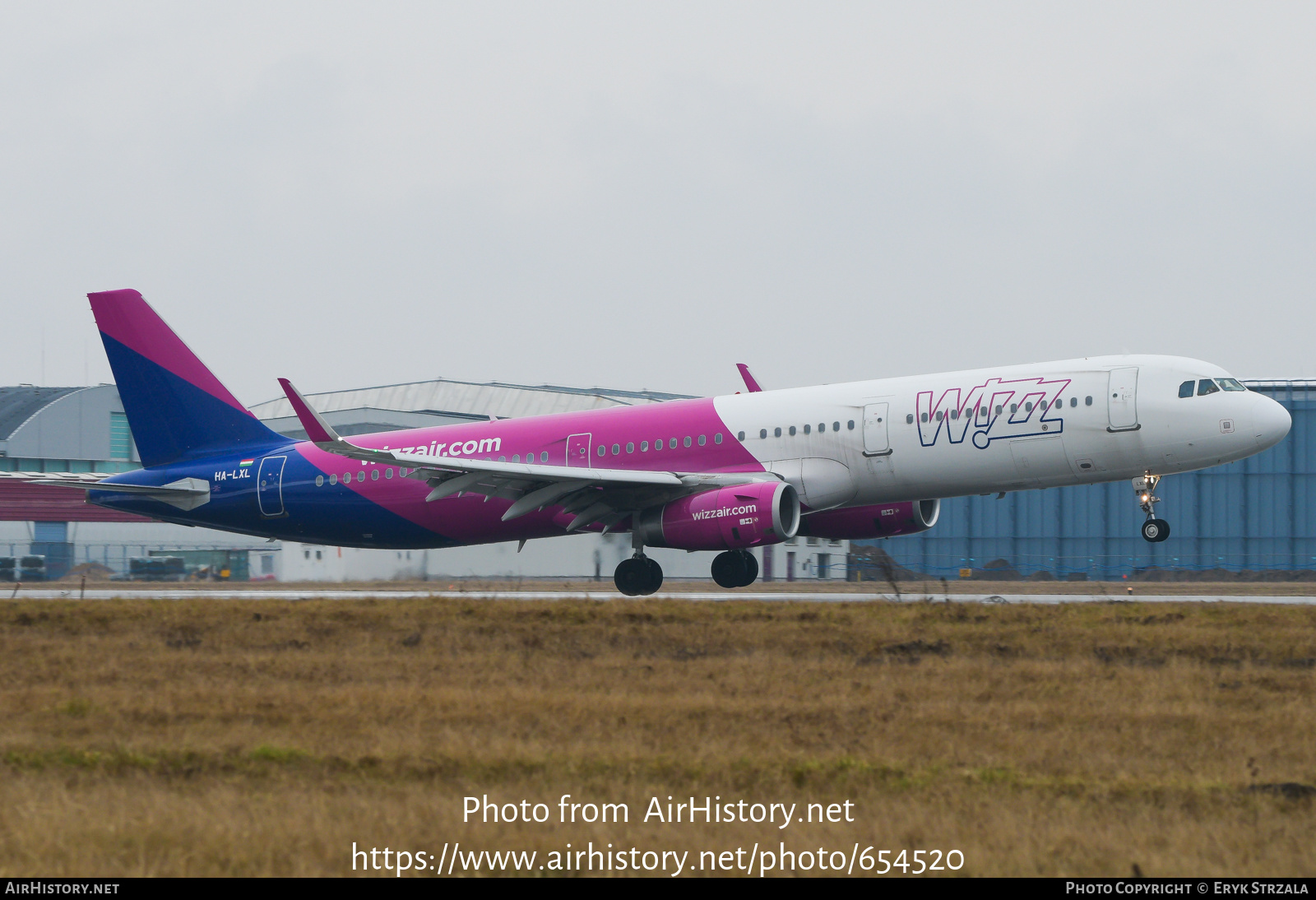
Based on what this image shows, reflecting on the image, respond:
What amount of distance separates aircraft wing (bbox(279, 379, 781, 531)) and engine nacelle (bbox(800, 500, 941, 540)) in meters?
3.20

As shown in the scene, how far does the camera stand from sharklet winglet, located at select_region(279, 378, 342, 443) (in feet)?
76.9

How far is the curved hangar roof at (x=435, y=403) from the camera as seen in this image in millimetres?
59031

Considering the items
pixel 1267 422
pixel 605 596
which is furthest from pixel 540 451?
pixel 1267 422

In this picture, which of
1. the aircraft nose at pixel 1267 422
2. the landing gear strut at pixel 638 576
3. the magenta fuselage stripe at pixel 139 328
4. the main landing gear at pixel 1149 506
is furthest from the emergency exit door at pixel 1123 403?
the magenta fuselage stripe at pixel 139 328

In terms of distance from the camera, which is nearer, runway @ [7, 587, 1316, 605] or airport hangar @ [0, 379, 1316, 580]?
runway @ [7, 587, 1316, 605]

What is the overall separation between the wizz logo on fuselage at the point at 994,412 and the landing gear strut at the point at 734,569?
5.40 metres

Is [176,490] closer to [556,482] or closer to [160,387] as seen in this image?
[160,387]

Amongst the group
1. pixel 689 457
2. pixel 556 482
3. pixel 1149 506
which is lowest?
pixel 1149 506

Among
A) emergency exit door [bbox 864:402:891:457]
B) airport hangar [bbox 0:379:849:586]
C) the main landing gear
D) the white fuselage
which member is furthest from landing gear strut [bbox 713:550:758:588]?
the main landing gear

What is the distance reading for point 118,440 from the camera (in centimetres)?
6494

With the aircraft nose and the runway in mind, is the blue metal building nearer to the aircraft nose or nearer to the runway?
the runway

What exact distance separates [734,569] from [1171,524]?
104 ft

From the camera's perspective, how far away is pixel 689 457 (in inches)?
1043
